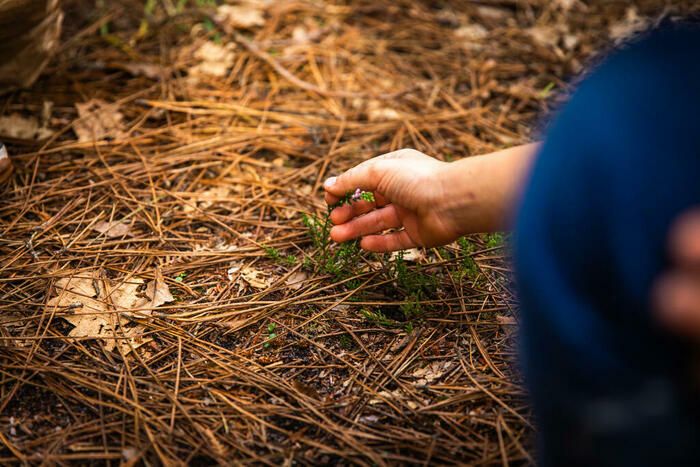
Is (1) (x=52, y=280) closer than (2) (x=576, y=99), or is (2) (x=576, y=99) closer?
(2) (x=576, y=99)

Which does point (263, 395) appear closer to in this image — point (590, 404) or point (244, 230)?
point (244, 230)

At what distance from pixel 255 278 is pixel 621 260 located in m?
1.55

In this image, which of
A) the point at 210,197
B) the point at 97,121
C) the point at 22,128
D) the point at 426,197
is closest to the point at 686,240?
the point at 426,197

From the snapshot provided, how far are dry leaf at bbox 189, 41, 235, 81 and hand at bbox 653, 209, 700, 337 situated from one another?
114 inches

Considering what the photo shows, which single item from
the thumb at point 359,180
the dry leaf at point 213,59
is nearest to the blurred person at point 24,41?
the dry leaf at point 213,59

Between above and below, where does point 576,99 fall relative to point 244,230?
above

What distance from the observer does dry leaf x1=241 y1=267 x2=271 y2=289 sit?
2.27 m

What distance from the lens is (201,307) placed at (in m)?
2.16

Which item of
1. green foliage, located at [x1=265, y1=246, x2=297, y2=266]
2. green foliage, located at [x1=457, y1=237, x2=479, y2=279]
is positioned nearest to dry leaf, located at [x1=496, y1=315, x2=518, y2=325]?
green foliage, located at [x1=457, y1=237, x2=479, y2=279]

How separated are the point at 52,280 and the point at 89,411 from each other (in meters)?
0.63

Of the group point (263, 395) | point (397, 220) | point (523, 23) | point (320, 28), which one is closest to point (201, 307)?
point (263, 395)

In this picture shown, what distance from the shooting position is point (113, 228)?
245 cm

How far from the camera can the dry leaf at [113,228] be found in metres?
2.43

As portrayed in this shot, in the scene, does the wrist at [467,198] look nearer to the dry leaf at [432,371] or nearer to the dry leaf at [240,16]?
the dry leaf at [432,371]
